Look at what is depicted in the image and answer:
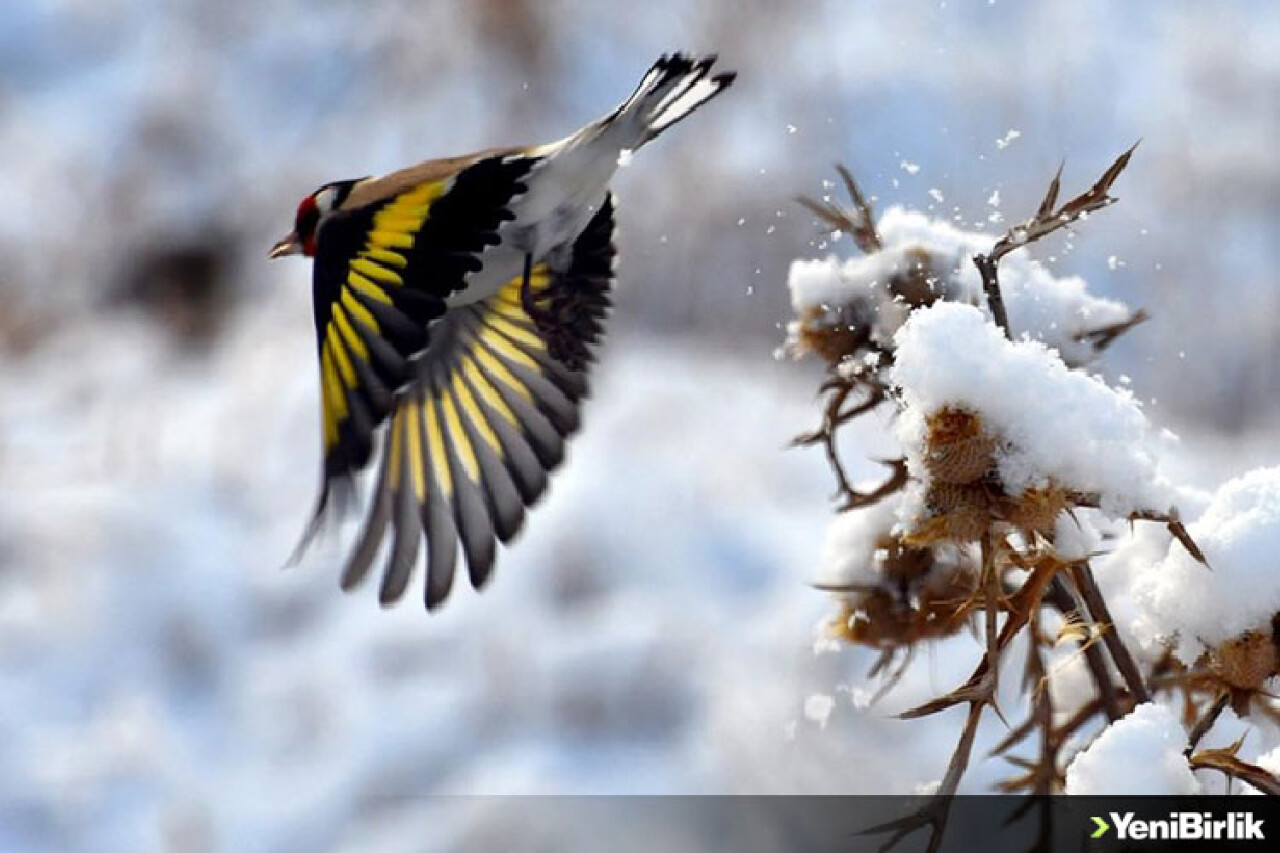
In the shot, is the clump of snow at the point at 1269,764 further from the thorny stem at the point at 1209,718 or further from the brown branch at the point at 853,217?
the brown branch at the point at 853,217

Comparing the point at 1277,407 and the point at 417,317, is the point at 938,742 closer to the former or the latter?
the point at 1277,407

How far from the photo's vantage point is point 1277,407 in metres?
2.32

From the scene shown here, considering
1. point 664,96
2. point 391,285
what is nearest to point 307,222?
point 391,285

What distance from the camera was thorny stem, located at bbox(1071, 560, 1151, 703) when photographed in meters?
0.60

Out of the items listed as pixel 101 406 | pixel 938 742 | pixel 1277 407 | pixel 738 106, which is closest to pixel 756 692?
pixel 938 742

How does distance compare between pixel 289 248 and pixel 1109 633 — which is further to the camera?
pixel 289 248

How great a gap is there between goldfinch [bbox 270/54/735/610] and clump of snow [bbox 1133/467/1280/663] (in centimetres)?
44

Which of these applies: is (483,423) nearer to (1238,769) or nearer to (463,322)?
(463,322)

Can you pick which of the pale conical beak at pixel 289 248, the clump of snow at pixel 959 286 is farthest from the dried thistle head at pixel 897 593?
the pale conical beak at pixel 289 248

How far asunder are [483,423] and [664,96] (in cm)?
36

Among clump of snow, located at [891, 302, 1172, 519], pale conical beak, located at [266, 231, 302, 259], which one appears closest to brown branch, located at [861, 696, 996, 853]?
clump of snow, located at [891, 302, 1172, 519]

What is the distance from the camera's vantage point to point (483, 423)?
1323 mm

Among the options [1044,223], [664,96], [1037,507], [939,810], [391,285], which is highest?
[664,96]

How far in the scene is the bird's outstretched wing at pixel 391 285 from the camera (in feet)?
3.39
